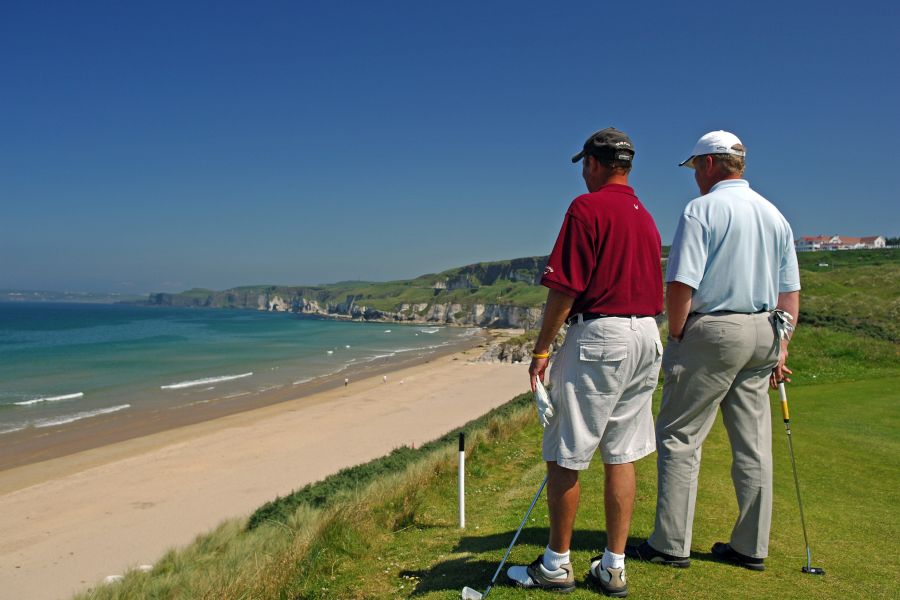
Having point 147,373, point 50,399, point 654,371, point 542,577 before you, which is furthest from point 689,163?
point 147,373

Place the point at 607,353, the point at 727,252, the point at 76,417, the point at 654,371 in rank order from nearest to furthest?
the point at 607,353 → the point at 654,371 → the point at 727,252 → the point at 76,417

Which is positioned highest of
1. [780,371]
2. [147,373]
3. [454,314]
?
[780,371]

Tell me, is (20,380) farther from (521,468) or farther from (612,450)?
(612,450)

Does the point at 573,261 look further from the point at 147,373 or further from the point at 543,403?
the point at 147,373

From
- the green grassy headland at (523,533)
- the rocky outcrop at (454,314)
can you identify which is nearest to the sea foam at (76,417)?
the green grassy headland at (523,533)

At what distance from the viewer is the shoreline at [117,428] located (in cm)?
2136

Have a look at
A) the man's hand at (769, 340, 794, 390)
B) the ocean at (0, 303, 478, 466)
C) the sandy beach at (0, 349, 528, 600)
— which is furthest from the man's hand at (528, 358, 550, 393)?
the ocean at (0, 303, 478, 466)

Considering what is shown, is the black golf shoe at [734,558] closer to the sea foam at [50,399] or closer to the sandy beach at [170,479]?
the sandy beach at [170,479]

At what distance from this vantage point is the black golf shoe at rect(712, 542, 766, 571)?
3.67m

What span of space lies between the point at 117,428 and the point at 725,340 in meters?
27.9

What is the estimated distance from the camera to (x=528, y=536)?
178 inches

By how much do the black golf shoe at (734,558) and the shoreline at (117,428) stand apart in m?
20.2

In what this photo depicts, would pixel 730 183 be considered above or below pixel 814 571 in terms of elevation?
above

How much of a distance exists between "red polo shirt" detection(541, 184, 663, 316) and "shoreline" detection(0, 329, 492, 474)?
20.4m
